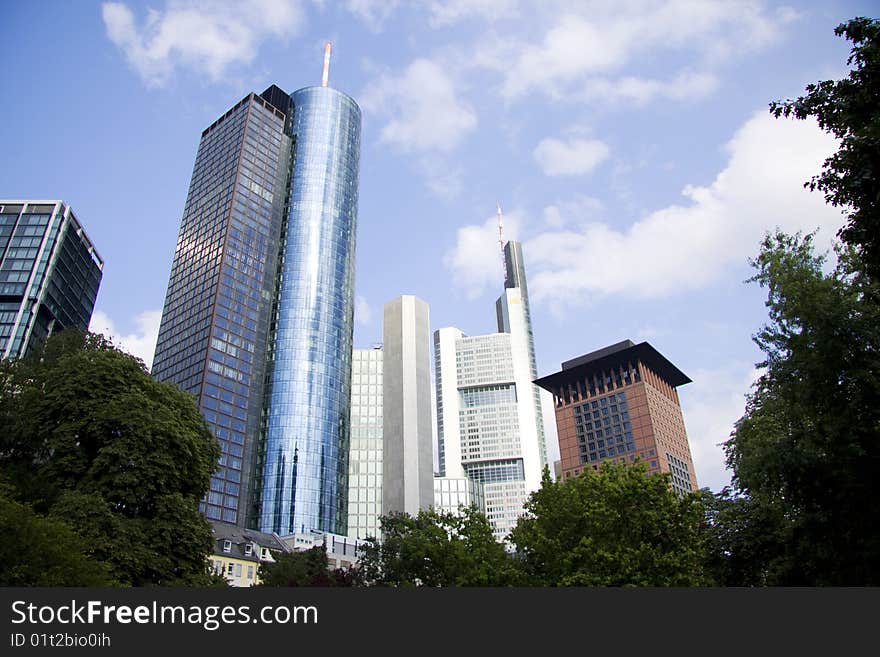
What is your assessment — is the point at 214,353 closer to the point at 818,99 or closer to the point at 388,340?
the point at 388,340

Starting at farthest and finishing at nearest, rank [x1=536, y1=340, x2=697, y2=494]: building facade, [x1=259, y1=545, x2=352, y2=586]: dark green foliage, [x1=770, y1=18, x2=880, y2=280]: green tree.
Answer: [x1=536, y1=340, x2=697, y2=494]: building facade
[x1=259, y1=545, x2=352, y2=586]: dark green foliage
[x1=770, y1=18, x2=880, y2=280]: green tree

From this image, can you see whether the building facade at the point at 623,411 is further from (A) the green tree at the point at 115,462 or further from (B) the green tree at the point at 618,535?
(A) the green tree at the point at 115,462

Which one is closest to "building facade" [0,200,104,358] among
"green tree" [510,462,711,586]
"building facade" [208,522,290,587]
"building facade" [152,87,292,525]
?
"building facade" [152,87,292,525]

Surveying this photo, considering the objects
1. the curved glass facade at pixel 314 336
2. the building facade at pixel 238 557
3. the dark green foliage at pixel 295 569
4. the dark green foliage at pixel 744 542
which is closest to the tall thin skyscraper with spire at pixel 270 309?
the curved glass facade at pixel 314 336

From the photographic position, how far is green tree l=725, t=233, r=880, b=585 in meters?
23.1

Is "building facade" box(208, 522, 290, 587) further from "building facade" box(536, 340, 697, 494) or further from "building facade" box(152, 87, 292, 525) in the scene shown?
"building facade" box(536, 340, 697, 494)

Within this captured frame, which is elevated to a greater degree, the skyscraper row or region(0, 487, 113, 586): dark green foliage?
the skyscraper row

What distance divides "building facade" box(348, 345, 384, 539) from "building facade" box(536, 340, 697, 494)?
181 ft

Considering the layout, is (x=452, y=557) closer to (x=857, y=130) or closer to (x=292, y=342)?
(x=857, y=130)

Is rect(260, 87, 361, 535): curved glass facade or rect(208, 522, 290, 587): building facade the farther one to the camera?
rect(260, 87, 361, 535): curved glass facade

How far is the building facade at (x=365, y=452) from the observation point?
174 meters

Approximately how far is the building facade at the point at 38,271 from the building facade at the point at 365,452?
77.6 metres

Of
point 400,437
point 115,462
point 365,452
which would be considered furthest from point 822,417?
point 365,452

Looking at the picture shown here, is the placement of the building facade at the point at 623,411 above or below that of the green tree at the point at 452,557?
above
